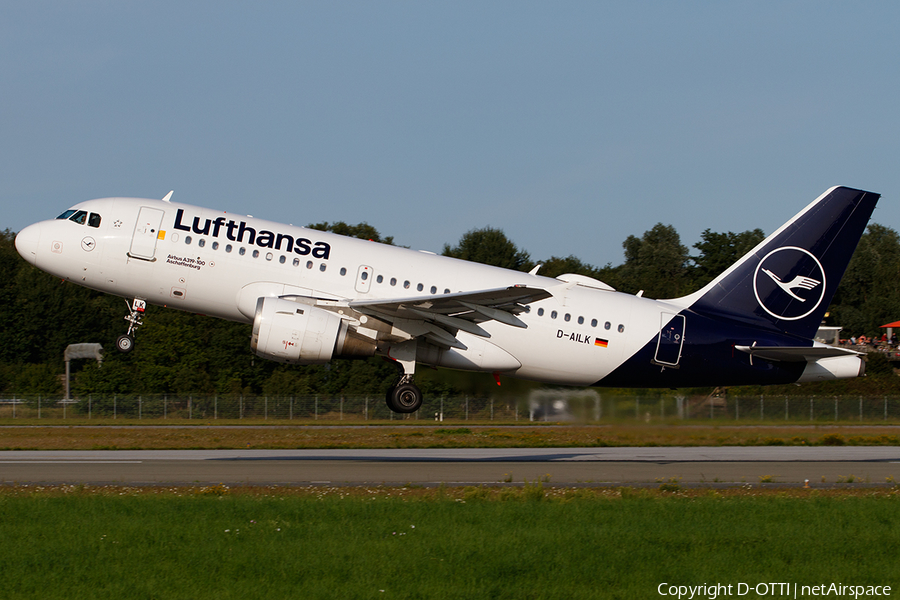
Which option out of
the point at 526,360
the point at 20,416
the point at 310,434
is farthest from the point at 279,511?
the point at 20,416

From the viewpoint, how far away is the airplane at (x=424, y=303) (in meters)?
21.8

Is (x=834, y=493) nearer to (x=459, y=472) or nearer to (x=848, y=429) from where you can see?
(x=459, y=472)

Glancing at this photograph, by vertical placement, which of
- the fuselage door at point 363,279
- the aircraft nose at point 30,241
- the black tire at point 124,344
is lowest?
the black tire at point 124,344

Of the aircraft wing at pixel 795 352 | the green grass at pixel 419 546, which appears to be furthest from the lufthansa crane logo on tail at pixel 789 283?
the green grass at pixel 419 546

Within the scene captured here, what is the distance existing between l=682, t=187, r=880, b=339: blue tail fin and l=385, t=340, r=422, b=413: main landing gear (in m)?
7.86

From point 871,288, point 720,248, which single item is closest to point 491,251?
point 720,248

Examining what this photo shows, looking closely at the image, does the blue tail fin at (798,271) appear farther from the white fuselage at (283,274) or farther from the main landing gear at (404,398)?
A: the main landing gear at (404,398)

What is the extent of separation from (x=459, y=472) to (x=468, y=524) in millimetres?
8228

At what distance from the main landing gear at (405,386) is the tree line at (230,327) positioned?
1.63 meters

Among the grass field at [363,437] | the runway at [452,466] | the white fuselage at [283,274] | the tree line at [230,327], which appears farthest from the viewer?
the tree line at [230,327]

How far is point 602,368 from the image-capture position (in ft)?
77.5

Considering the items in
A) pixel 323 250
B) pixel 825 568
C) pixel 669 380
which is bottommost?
pixel 825 568

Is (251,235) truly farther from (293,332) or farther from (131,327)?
(131,327)

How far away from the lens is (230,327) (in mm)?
61219
